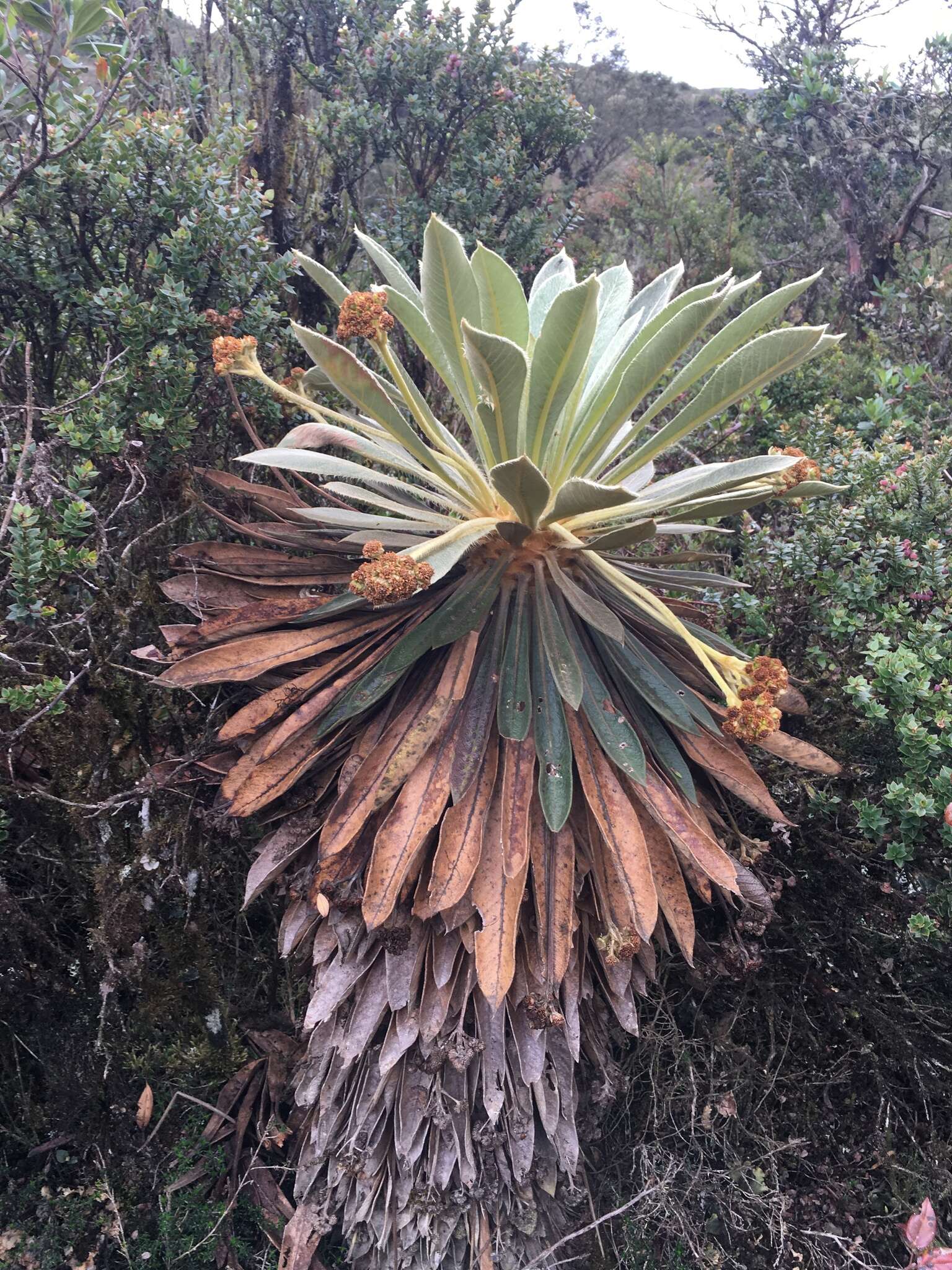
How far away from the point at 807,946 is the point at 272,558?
1.77 m

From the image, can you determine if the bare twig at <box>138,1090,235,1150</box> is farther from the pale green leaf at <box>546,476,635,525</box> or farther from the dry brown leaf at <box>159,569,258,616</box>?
the pale green leaf at <box>546,476,635,525</box>

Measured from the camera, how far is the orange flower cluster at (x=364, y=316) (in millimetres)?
1452

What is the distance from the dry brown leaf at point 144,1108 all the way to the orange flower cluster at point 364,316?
1.98 m

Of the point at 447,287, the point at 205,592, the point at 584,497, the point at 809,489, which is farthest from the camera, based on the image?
the point at 205,592

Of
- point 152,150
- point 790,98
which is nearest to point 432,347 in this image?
point 152,150

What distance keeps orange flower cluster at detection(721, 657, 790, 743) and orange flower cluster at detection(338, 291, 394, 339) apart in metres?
0.92

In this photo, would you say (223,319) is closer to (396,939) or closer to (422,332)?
(422,332)

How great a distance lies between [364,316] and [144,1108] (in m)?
2.05

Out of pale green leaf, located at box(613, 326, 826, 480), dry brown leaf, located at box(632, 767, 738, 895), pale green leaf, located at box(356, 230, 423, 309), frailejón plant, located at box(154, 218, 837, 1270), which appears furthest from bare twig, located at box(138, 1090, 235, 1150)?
pale green leaf, located at box(356, 230, 423, 309)

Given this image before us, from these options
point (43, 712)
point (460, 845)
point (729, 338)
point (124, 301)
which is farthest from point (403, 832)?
point (124, 301)

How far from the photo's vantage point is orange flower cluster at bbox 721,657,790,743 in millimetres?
1306

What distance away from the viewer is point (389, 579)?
125 cm

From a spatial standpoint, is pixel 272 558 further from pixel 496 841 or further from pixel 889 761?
pixel 889 761

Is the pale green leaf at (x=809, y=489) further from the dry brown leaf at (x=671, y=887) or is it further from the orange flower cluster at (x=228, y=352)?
the orange flower cluster at (x=228, y=352)
